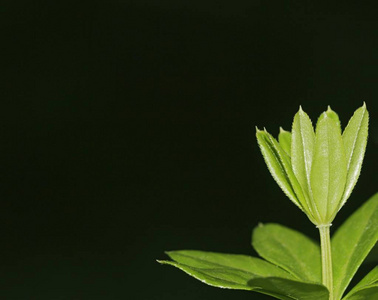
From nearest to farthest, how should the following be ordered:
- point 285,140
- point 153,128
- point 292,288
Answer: point 292,288
point 285,140
point 153,128

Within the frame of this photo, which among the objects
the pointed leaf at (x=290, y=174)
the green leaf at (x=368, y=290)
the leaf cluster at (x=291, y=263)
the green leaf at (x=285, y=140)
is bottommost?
→ the green leaf at (x=368, y=290)

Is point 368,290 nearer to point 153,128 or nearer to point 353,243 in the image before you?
point 353,243

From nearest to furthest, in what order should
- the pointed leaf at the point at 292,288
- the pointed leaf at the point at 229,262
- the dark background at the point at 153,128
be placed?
1. the pointed leaf at the point at 292,288
2. the pointed leaf at the point at 229,262
3. the dark background at the point at 153,128

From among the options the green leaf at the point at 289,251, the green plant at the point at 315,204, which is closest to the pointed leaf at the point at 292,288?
the green plant at the point at 315,204

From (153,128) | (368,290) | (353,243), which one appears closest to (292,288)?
(368,290)

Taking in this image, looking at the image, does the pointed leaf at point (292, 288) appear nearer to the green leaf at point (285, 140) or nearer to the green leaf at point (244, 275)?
the green leaf at point (244, 275)

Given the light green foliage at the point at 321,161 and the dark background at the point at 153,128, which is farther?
the dark background at the point at 153,128

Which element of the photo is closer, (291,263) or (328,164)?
(328,164)

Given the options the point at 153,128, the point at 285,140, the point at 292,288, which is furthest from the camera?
the point at 153,128
